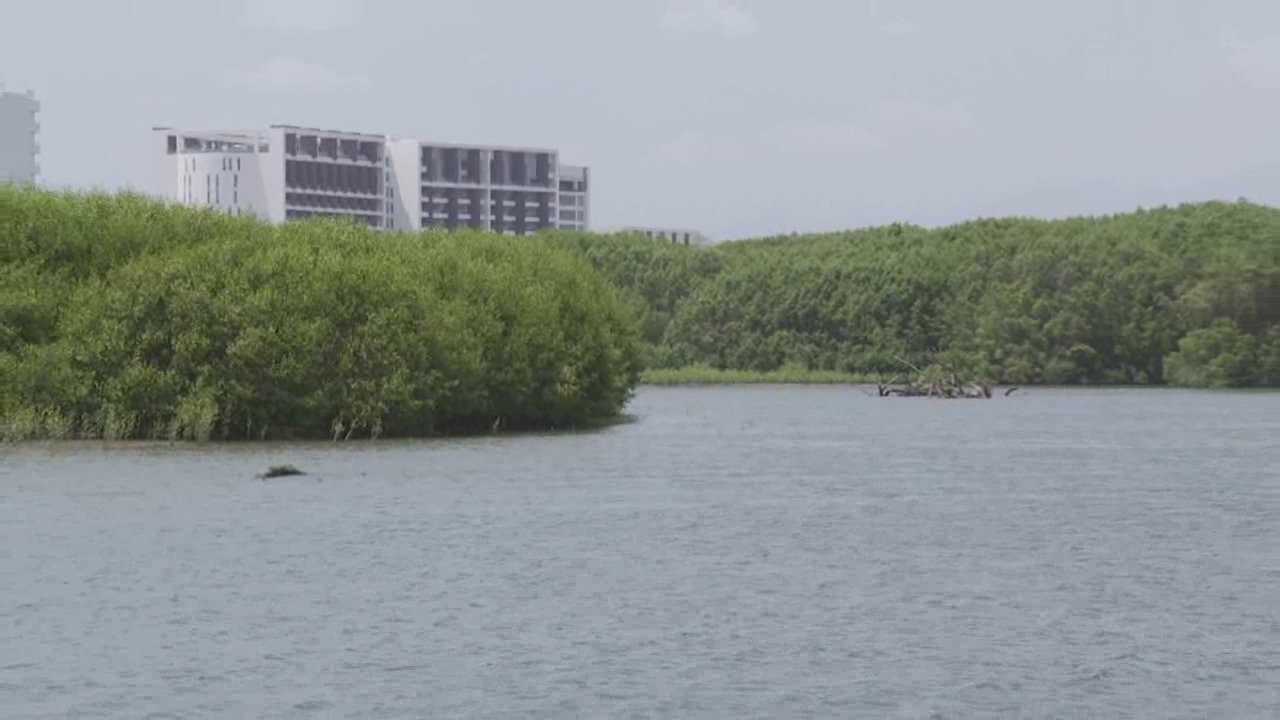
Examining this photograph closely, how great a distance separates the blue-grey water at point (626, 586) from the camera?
34375 mm

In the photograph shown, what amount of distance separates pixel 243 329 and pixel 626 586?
45.2 m

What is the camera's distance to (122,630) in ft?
133

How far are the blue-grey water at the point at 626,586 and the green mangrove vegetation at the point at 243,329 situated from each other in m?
3.43

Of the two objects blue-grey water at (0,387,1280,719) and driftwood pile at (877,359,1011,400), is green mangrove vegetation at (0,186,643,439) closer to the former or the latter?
blue-grey water at (0,387,1280,719)

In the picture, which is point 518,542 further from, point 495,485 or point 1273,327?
point 1273,327

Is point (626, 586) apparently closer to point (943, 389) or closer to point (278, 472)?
point (278, 472)

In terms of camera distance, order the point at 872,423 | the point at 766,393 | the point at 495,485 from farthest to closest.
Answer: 1. the point at 766,393
2. the point at 872,423
3. the point at 495,485

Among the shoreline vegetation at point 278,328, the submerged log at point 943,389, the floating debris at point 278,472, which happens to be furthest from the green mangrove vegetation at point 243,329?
the submerged log at point 943,389

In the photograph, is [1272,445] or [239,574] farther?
[1272,445]

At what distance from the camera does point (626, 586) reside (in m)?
46.9

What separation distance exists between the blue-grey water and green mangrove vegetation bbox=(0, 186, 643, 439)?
343cm

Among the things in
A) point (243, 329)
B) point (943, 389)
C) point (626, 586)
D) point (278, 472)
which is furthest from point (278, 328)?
point (943, 389)

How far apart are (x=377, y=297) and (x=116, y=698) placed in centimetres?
6035

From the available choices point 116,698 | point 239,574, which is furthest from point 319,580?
point 116,698
